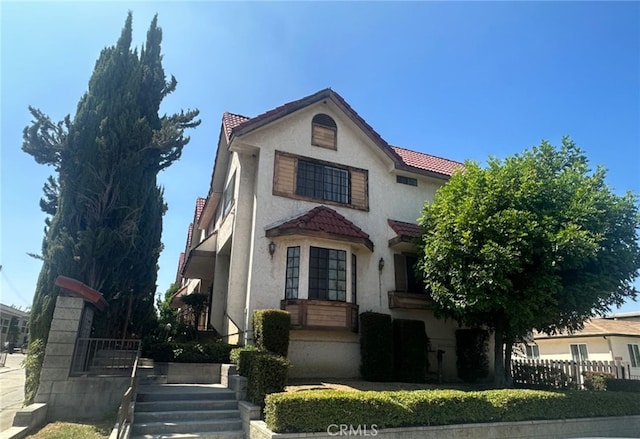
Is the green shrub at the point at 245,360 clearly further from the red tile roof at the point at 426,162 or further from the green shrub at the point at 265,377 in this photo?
the red tile roof at the point at 426,162

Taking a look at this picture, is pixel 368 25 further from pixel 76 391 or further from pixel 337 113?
pixel 76 391

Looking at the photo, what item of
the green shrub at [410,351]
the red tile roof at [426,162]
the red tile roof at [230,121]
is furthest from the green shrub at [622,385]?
the red tile roof at [230,121]

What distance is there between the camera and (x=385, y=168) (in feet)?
57.0

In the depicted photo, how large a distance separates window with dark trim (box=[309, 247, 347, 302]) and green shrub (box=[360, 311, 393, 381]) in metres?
1.29

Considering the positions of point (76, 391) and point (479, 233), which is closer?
point (76, 391)

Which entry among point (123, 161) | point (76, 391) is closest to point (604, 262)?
point (76, 391)

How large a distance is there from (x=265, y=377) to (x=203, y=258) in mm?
11122

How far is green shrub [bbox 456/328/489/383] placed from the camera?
1530 cm

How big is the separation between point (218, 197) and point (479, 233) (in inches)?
559

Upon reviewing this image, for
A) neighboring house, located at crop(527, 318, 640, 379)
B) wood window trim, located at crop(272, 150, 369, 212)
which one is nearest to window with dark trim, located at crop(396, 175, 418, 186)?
wood window trim, located at crop(272, 150, 369, 212)

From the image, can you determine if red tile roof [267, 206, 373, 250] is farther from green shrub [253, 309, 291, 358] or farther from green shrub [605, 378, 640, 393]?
green shrub [605, 378, 640, 393]

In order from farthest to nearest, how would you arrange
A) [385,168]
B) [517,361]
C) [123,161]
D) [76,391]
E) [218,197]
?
1. [218,197]
2. [385,168]
3. [517,361]
4. [123,161]
5. [76,391]

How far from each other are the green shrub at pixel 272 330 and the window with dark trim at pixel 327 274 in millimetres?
1769

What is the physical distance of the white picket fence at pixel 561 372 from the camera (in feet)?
46.8
